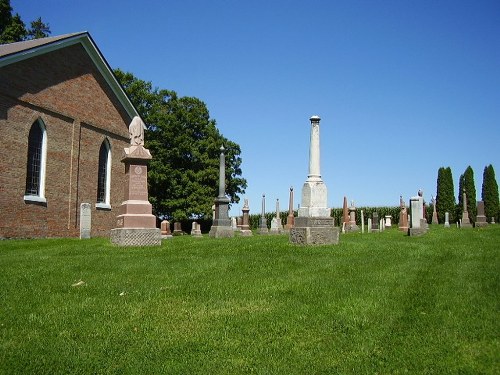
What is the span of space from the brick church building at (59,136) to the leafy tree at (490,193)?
1236 inches

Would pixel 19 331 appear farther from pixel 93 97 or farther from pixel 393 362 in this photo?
pixel 93 97

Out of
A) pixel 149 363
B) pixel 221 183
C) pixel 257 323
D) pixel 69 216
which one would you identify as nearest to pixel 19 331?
pixel 149 363

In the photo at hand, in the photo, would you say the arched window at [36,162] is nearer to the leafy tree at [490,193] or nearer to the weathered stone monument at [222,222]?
the weathered stone monument at [222,222]

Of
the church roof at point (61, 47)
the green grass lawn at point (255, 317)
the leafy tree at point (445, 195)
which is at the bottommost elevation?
the green grass lawn at point (255, 317)

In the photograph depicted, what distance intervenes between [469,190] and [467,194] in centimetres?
40

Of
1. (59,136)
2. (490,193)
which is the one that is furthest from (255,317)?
(490,193)

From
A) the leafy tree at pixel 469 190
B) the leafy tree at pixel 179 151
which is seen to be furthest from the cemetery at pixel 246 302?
the leafy tree at pixel 469 190

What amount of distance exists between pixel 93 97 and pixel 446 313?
80.4 ft

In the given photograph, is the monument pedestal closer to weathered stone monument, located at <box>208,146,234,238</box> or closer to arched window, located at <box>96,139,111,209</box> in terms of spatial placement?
weathered stone monument, located at <box>208,146,234,238</box>

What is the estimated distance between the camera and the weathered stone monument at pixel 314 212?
13273 millimetres

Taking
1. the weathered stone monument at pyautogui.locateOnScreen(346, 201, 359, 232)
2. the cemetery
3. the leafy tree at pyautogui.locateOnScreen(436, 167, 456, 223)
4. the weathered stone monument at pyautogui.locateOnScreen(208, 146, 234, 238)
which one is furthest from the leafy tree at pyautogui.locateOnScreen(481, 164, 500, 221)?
the weathered stone monument at pyautogui.locateOnScreen(208, 146, 234, 238)

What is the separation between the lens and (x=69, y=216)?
24750 mm

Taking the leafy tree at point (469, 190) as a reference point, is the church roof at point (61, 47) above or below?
above

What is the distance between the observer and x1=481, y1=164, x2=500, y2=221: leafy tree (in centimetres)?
4362
